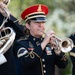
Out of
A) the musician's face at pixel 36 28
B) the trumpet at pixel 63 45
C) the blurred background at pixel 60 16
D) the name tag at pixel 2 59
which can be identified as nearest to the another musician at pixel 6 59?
the name tag at pixel 2 59

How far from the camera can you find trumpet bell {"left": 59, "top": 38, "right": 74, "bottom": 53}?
775 cm

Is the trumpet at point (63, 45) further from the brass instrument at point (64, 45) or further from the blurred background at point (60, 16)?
the blurred background at point (60, 16)

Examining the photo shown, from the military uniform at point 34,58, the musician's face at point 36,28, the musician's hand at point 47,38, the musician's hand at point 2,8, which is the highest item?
the musician's hand at point 2,8

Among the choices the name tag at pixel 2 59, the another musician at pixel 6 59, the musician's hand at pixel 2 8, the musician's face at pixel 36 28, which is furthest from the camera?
the musician's face at pixel 36 28

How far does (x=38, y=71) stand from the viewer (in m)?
7.84

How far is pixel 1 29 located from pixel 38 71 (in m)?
1.42

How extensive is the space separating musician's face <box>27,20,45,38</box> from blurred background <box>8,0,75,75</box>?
5.47 meters

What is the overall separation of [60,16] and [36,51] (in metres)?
6.85

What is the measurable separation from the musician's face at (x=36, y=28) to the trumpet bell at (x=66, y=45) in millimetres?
→ 333

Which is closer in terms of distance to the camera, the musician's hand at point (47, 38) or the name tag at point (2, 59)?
the name tag at point (2, 59)

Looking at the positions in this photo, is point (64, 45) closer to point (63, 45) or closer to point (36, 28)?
point (63, 45)

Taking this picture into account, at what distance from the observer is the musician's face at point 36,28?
7.80 metres

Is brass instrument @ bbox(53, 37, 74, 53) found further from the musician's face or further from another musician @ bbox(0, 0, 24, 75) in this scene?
another musician @ bbox(0, 0, 24, 75)

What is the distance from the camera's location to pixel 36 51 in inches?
305
